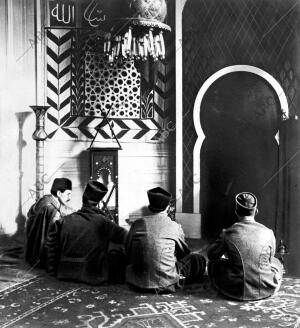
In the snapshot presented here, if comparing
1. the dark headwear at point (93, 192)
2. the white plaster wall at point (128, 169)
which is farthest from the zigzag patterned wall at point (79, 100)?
the dark headwear at point (93, 192)

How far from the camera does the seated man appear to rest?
3.60 metres

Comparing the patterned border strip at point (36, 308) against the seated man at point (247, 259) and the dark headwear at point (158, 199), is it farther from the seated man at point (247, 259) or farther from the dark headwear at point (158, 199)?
the seated man at point (247, 259)

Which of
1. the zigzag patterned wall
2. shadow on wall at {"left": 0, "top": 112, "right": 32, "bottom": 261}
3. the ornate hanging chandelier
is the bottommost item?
shadow on wall at {"left": 0, "top": 112, "right": 32, "bottom": 261}

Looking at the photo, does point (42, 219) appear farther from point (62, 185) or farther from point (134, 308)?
point (134, 308)

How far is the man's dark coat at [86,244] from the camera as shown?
13.4 ft

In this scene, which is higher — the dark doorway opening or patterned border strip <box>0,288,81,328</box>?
the dark doorway opening

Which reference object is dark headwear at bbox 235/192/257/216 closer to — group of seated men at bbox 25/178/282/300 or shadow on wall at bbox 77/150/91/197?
group of seated men at bbox 25/178/282/300

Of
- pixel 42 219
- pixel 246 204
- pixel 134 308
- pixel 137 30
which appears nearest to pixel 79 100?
pixel 137 30

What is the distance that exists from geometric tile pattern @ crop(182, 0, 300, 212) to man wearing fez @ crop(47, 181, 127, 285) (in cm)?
233

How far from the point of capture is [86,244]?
410cm

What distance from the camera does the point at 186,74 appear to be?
20.5 feet

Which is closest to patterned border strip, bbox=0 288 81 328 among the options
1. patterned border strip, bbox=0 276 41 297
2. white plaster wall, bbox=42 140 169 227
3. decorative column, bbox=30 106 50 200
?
patterned border strip, bbox=0 276 41 297

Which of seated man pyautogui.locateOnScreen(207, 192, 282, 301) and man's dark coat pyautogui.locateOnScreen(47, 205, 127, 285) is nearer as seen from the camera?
seated man pyautogui.locateOnScreen(207, 192, 282, 301)

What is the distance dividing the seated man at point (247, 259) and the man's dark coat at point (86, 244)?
983mm
